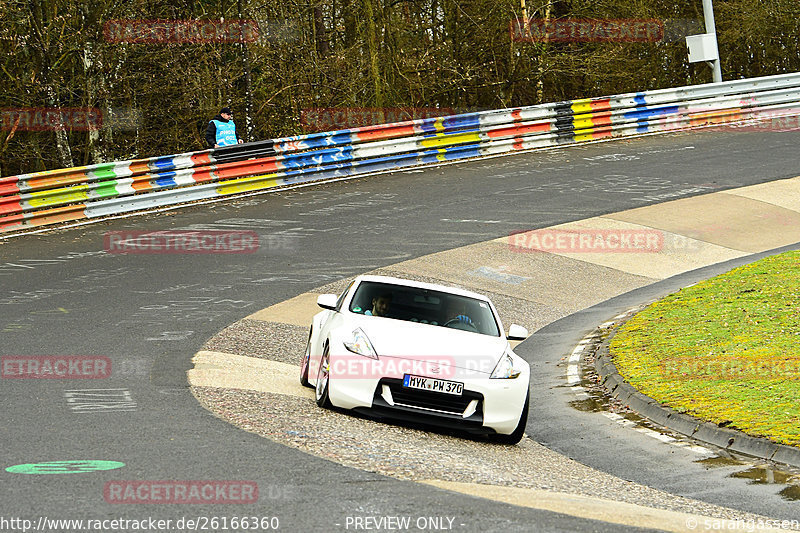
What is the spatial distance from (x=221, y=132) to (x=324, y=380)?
14441mm

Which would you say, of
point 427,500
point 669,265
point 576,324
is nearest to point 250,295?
point 576,324

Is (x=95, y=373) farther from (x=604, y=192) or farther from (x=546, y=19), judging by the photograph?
(x=546, y=19)

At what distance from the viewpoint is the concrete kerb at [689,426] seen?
27.7 ft

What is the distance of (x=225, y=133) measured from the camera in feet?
75.5

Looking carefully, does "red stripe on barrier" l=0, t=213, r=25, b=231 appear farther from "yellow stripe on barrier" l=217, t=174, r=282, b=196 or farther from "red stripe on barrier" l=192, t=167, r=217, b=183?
"yellow stripe on barrier" l=217, t=174, r=282, b=196

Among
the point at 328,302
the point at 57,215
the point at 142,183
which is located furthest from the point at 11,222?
the point at 328,302

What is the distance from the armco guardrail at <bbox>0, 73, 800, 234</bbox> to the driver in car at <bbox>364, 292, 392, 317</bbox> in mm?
12147

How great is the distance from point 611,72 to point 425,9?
6.68 m

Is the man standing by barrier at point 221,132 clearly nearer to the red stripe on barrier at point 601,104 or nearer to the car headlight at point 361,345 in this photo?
the red stripe on barrier at point 601,104

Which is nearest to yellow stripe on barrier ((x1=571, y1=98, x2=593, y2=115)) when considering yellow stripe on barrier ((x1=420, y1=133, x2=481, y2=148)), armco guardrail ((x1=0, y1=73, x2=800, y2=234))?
armco guardrail ((x1=0, y1=73, x2=800, y2=234))

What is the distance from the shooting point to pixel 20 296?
1502cm

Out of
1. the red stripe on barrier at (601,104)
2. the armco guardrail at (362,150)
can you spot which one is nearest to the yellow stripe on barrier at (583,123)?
the armco guardrail at (362,150)

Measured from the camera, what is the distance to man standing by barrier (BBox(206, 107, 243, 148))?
899 inches

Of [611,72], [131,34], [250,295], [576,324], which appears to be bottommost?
→ [576,324]
